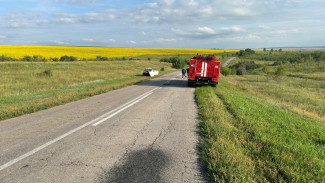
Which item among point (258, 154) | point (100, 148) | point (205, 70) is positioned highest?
point (205, 70)

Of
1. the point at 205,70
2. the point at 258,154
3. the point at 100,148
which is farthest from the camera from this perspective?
the point at 205,70

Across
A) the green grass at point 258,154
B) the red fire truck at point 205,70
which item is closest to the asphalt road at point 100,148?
the green grass at point 258,154

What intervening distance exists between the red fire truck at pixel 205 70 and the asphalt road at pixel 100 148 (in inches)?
373

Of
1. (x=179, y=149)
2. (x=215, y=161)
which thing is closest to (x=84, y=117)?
(x=179, y=149)

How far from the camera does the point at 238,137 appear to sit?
516cm

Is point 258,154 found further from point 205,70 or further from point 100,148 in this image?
point 205,70

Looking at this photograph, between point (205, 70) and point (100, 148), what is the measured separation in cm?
1329

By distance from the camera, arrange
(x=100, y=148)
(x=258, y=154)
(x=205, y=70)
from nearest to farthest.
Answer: (x=258, y=154), (x=100, y=148), (x=205, y=70)

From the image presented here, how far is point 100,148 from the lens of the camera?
4617 mm

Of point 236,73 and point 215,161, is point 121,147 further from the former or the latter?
point 236,73

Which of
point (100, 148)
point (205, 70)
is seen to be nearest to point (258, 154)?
point (100, 148)

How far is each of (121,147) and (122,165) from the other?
879 millimetres

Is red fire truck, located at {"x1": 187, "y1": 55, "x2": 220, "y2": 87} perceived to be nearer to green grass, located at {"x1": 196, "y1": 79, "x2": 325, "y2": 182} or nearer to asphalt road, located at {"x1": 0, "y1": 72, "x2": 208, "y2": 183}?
asphalt road, located at {"x1": 0, "y1": 72, "x2": 208, "y2": 183}

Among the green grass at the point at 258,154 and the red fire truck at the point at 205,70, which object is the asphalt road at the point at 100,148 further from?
the red fire truck at the point at 205,70
